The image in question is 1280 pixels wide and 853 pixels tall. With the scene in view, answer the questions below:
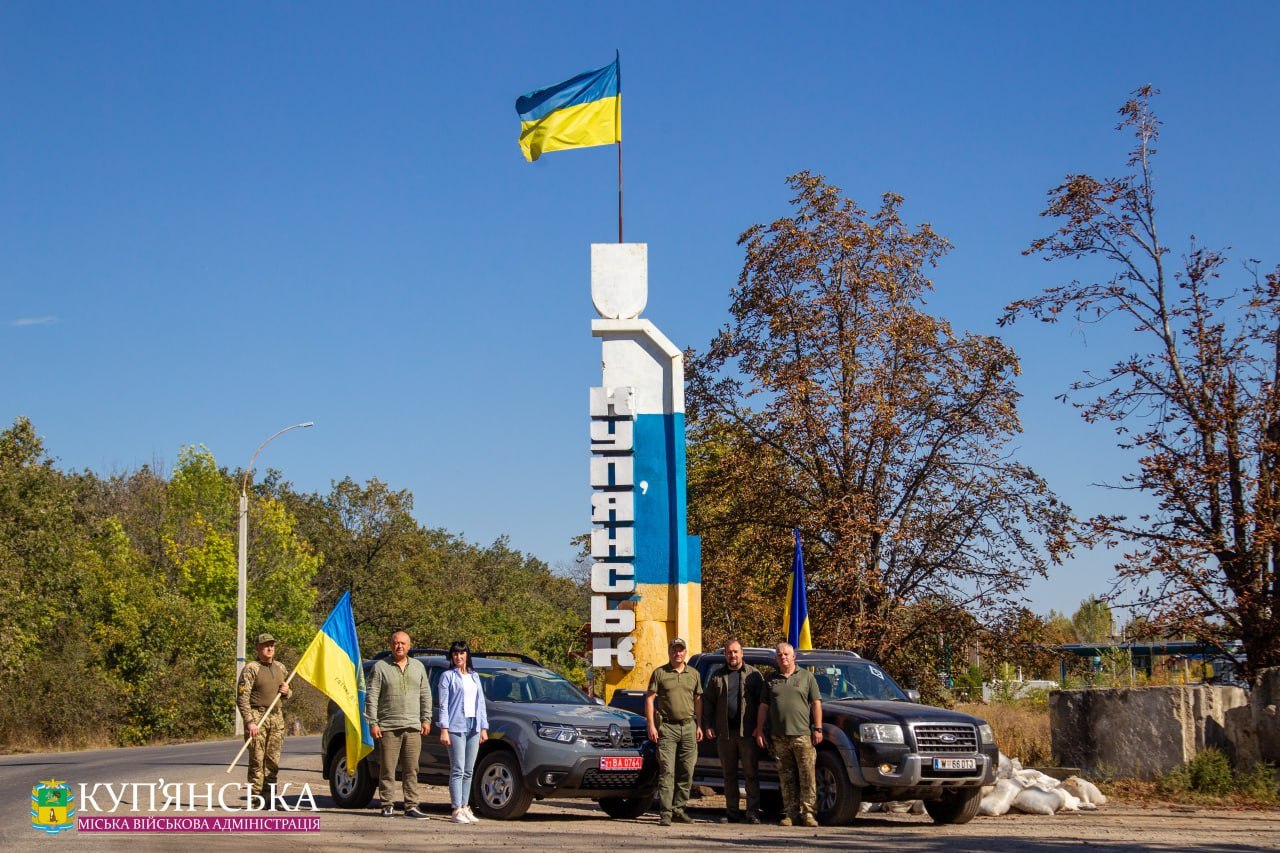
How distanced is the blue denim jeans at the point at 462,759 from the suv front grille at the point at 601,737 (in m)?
1.04

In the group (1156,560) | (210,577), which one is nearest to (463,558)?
(210,577)

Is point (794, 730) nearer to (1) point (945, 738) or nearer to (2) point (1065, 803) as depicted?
(1) point (945, 738)

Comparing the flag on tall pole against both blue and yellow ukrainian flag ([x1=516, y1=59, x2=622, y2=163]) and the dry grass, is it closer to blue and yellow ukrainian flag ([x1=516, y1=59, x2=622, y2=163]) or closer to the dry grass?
blue and yellow ukrainian flag ([x1=516, y1=59, x2=622, y2=163])

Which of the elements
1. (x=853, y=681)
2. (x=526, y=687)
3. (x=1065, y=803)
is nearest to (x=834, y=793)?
(x=853, y=681)

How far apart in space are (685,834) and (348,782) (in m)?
4.19

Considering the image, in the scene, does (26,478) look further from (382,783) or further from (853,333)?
(382,783)

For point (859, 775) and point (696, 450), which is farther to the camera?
point (696, 450)

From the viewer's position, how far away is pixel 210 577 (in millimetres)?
54969

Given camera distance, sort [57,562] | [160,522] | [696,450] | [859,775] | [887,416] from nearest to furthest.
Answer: [859,775] < [887,416] < [696,450] < [57,562] < [160,522]

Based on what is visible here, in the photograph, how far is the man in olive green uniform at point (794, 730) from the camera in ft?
44.7

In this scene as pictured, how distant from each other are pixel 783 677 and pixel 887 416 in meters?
9.81

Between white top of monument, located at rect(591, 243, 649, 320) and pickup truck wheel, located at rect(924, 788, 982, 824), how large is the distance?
990cm

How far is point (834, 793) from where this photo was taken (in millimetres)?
13828

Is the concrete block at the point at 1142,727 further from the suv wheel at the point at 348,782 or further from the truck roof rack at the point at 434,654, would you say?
the suv wheel at the point at 348,782
